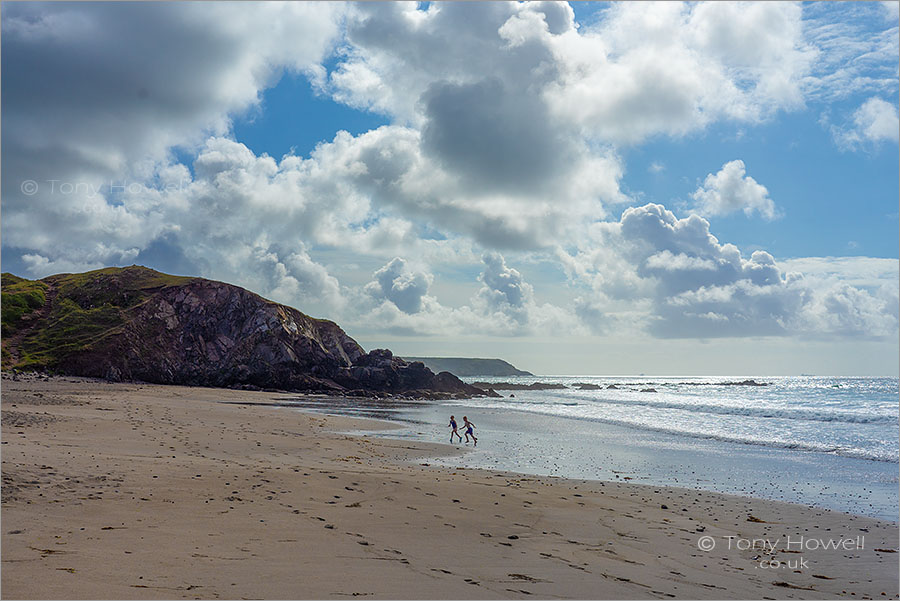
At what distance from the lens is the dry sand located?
6.38 metres

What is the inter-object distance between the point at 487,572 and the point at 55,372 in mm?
70218

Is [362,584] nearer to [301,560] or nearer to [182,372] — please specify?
[301,560]

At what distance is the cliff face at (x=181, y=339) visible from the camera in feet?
219

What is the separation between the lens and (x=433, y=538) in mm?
8992

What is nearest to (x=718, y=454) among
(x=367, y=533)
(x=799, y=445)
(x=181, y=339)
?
(x=799, y=445)

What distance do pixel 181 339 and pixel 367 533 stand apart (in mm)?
77074

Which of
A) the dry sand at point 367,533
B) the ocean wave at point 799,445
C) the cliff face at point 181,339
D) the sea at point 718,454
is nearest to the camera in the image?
the dry sand at point 367,533

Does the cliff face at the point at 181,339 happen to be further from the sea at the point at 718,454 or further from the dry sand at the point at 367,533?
the dry sand at the point at 367,533

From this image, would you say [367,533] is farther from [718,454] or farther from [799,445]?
[799,445]

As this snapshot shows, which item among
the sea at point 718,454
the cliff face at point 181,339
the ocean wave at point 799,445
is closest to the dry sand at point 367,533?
the sea at point 718,454

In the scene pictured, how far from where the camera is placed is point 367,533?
8.82 meters

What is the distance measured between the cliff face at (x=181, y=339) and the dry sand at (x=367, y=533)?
2294 inches

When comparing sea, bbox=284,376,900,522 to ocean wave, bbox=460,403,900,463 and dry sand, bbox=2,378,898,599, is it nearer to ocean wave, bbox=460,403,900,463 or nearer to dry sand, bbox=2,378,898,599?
ocean wave, bbox=460,403,900,463

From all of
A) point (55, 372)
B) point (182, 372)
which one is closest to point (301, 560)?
point (55, 372)
